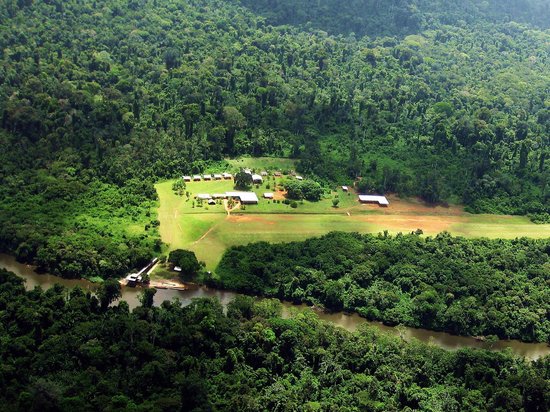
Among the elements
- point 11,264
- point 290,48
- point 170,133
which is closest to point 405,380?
point 11,264

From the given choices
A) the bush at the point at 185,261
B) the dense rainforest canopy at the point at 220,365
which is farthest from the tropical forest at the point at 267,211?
the bush at the point at 185,261

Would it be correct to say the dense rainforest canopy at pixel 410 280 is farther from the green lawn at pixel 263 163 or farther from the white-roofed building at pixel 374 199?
the green lawn at pixel 263 163

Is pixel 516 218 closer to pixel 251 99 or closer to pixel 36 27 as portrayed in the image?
pixel 251 99

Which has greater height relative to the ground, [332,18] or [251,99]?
[332,18]

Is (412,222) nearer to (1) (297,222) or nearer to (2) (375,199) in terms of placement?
(2) (375,199)

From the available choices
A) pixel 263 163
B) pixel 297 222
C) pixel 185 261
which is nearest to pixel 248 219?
pixel 297 222
